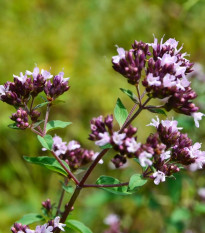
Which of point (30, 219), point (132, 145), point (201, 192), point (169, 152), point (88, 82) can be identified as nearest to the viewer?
point (132, 145)

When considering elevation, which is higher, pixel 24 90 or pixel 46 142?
pixel 24 90

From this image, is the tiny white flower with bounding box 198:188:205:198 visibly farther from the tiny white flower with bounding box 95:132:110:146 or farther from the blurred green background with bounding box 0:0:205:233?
the tiny white flower with bounding box 95:132:110:146

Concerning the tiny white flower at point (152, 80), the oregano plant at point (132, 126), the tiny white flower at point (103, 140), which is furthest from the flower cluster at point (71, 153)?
the tiny white flower at point (152, 80)

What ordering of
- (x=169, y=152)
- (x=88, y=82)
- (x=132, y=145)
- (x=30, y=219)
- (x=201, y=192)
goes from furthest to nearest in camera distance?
(x=88, y=82) → (x=201, y=192) → (x=30, y=219) → (x=169, y=152) → (x=132, y=145)

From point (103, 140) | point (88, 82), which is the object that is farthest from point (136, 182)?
point (88, 82)

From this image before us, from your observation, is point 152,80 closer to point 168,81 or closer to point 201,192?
point 168,81

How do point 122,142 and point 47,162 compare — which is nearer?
point 122,142

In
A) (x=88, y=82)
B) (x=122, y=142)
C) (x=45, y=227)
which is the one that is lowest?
(x=45, y=227)
